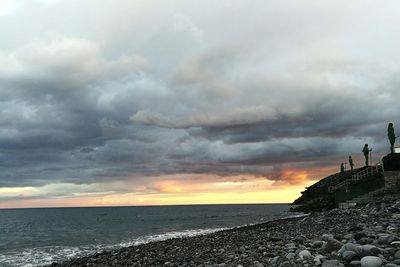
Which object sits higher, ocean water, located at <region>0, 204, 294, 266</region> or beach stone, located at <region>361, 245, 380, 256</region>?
beach stone, located at <region>361, 245, 380, 256</region>

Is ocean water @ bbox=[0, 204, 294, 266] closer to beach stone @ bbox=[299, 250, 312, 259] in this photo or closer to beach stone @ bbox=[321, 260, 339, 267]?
beach stone @ bbox=[299, 250, 312, 259]

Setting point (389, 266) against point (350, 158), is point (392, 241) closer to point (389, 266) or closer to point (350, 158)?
point (389, 266)

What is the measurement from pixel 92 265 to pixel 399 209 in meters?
17.5

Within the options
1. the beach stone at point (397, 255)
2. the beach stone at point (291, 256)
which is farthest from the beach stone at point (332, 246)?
the beach stone at point (397, 255)

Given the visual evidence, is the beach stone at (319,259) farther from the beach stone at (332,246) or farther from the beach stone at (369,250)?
the beach stone at (369,250)

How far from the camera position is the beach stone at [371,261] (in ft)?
33.5

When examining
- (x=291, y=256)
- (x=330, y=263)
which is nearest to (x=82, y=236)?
(x=291, y=256)

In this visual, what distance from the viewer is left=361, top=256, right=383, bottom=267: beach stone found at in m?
10.2

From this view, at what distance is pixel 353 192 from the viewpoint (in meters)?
44.4

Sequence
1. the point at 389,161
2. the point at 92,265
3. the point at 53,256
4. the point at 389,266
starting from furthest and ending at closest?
the point at 389,161, the point at 53,256, the point at 92,265, the point at 389,266

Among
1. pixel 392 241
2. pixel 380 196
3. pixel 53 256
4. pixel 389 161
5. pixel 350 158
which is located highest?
pixel 350 158

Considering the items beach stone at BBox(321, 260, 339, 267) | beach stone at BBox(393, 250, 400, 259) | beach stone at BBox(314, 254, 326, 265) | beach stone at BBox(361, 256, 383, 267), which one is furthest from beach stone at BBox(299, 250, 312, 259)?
beach stone at BBox(393, 250, 400, 259)

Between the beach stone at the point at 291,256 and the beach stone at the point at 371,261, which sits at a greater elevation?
the beach stone at the point at 371,261

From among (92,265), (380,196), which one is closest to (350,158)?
(380,196)
